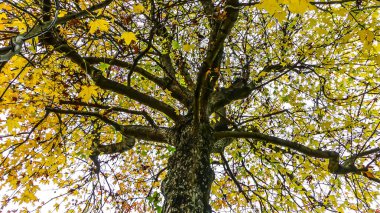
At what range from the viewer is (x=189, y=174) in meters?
3.62

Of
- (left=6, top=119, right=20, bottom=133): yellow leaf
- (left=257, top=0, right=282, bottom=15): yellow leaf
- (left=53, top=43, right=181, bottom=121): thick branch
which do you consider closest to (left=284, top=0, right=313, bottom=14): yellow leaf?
(left=257, top=0, right=282, bottom=15): yellow leaf

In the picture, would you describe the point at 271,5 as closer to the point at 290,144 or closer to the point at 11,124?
the point at 290,144

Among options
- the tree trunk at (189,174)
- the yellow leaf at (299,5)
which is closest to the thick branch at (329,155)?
the tree trunk at (189,174)

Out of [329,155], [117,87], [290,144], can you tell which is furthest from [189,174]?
[329,155]

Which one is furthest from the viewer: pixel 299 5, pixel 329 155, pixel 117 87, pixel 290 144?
pixel 117 87

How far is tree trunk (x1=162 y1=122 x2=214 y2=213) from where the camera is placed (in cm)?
337

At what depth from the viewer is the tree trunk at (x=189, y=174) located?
3371 millimetres

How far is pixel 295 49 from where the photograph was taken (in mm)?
5363

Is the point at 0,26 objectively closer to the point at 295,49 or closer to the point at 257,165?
the point at 295,49

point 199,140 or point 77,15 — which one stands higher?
point 199,140

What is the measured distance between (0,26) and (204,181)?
9.12 feet

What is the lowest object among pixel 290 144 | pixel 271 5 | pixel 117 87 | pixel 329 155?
pixel 271 5

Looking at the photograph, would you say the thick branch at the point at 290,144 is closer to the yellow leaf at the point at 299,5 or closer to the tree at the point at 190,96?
the tree at the point at 190,96

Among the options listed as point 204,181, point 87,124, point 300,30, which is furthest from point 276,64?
point 87,124
